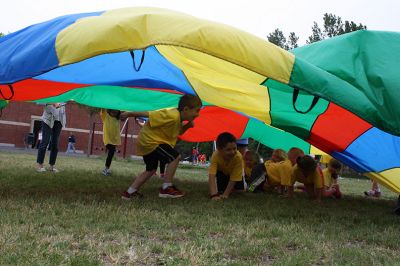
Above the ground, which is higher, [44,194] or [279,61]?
[279,61]

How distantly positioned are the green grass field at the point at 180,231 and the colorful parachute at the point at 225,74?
2.62ft

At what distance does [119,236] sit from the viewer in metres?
2.29

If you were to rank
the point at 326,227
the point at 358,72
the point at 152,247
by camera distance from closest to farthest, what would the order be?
the point at 152,247, the point at 326,227, the point at 358,72

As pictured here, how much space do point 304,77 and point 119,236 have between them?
1.56 meters

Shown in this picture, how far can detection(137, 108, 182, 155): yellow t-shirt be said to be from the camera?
402 centimetres

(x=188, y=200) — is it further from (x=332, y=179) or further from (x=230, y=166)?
(x=332, y=179)

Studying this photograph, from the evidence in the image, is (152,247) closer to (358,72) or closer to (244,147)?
(358,72)

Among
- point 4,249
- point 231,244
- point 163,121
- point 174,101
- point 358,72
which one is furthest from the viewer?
point 174,101

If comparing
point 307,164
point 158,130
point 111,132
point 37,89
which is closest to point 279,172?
point 307,164

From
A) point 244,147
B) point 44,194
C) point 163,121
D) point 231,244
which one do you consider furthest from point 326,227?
point 244,147

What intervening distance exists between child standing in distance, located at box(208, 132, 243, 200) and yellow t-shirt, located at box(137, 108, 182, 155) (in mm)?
494

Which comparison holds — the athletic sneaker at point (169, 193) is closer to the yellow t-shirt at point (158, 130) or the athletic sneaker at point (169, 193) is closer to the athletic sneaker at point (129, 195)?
the athletic sneaker at point (129, 195)

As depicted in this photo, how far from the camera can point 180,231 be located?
8.34 feet

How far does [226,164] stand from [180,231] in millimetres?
2003
